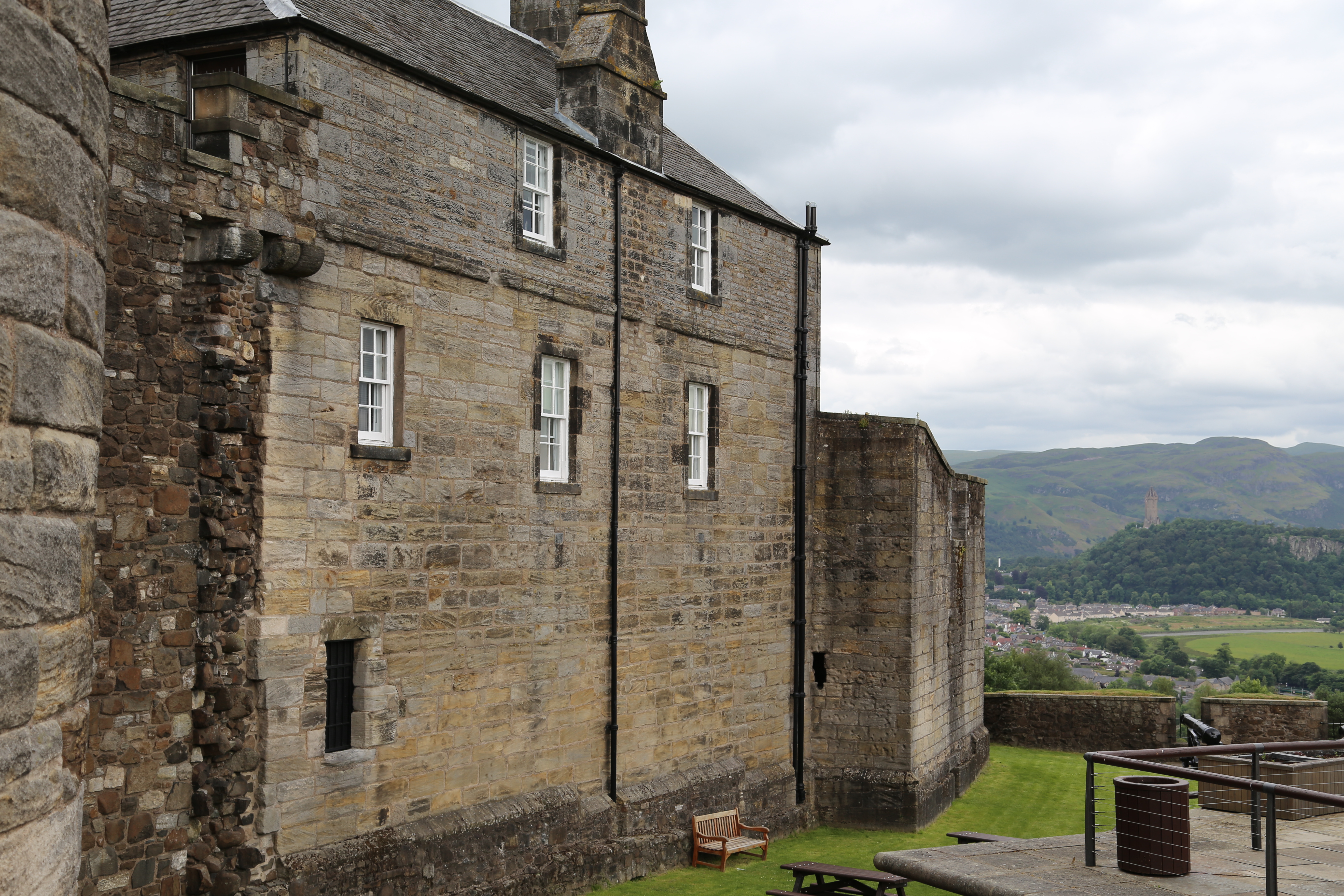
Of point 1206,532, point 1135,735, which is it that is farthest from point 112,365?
point 1206,532

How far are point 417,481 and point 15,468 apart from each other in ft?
30.3

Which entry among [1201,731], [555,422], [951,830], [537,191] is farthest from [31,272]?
[1201,731]

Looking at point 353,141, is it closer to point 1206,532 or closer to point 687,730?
point 687,730

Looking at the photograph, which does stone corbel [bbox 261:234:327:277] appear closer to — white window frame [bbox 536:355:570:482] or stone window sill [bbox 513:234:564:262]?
stone window sill [bbox 513:234:564:262]

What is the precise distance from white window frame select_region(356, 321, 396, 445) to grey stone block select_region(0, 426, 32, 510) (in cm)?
875

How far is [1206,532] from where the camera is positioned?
171m

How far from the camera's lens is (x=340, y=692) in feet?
38.1

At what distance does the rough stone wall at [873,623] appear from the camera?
1931 cm

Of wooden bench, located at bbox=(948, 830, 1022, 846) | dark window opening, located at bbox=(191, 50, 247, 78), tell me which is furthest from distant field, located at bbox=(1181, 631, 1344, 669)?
dark window opening, located at bbox=(191, 50, 247, 78)

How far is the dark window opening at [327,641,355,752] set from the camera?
37.8 ft

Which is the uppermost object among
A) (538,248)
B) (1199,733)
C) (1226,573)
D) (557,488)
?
(538,248)

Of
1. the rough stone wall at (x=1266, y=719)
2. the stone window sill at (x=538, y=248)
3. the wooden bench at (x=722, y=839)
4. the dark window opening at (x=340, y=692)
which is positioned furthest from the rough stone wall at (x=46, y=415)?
the rough stone wall at (x=1266, y=719)

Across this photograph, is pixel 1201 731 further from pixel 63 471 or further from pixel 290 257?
pixel 63 471

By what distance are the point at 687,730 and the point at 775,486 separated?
4257 mm
